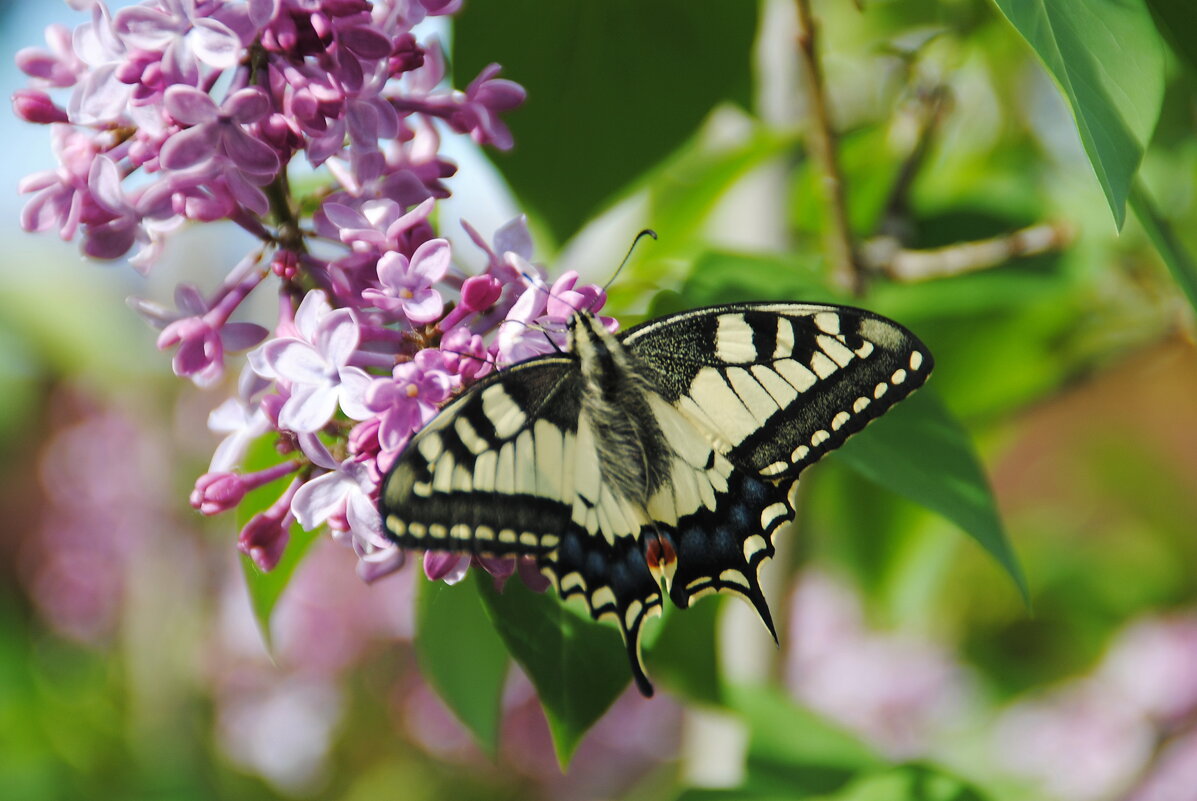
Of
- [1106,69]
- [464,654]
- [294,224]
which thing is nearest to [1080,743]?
[464,654]

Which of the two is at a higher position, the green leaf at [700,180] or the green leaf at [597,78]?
the green leaf at [597,78]

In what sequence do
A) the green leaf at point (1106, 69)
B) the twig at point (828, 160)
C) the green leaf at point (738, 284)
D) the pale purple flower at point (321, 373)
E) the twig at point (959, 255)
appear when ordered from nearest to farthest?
the green leaf at point (1106, 69)
the pale purple flower at point (321, 373)
the green leaf at point (738, 284)
the twig at point (828, 160)
the twig at point (959, 255)

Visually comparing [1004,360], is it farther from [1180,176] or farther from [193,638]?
[193,638]

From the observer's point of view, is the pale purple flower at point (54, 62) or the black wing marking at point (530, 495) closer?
the black wing marking at point (530, 495)

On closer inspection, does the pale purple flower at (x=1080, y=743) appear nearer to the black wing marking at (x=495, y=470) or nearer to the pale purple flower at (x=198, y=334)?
the black wing marking at (x=495, y=470)

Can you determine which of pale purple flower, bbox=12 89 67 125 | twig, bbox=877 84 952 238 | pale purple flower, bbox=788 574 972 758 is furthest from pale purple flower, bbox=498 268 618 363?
pale purple flower, bbox=788 574 972 758

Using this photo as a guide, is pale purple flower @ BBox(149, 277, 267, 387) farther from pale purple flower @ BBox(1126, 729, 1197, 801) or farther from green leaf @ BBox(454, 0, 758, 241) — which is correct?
pale purple flower @ BBox(1126, 729, 1197, 801)

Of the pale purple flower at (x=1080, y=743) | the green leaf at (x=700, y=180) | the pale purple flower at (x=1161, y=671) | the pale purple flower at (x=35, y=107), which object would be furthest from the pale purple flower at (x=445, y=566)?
the pale purple flower at (x=1161, y=671)
